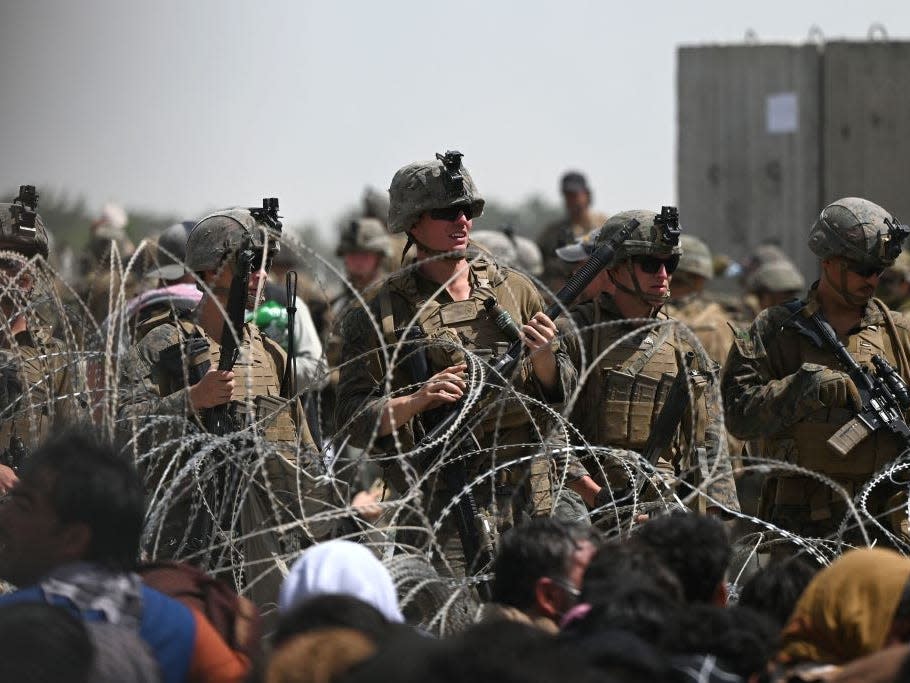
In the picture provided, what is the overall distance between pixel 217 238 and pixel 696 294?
4.78 m

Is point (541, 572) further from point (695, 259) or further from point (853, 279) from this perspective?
point (695, 259)

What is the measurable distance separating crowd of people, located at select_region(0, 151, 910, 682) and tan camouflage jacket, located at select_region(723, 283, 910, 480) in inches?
0.4

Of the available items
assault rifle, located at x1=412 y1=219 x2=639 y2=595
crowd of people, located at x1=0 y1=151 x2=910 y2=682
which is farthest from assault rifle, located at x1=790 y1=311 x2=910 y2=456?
assault rifle, located at x1=412 y1=219 x2=639 y2=595

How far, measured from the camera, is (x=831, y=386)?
6.14 metres

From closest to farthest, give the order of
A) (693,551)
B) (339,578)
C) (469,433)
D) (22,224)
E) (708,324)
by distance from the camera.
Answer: (339,578)
(693,551)
(469,433)
(22,224)
(708,324)

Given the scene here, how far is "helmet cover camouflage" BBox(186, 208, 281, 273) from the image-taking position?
6.42 metres

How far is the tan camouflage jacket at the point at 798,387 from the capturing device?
6.17 metres

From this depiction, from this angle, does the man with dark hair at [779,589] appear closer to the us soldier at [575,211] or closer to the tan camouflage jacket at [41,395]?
the tan camouflage jacket at [41,395]

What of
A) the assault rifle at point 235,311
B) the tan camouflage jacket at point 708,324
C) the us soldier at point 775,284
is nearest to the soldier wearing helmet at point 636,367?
the assault rifle at point 235,311

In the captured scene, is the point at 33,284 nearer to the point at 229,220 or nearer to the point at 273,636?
the point at 229,220

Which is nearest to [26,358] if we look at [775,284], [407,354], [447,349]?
[407,354]

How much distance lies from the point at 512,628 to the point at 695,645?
0.50 meters

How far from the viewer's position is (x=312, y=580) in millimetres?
4062

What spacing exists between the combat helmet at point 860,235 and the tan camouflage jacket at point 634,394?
2.35 ft
